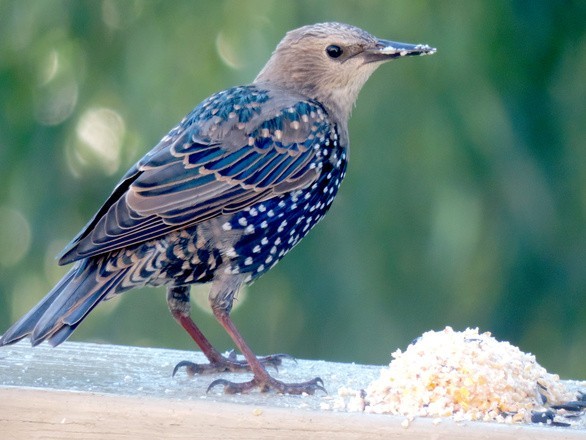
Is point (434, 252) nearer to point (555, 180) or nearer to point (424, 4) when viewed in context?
point (555, 180)

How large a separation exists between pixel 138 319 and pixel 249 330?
45cm

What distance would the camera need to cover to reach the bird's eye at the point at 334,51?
13.1 feet

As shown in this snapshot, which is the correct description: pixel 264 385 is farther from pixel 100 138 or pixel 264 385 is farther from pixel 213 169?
pixel 100 138

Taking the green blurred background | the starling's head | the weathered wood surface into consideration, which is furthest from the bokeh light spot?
the weathered wood surface

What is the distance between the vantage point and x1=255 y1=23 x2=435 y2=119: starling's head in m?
3.98

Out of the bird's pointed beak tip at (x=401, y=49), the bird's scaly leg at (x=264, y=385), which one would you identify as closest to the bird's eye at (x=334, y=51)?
the bird's pointed beak tip at (x=401, y=49)

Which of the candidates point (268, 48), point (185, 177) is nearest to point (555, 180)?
point (268, 48)

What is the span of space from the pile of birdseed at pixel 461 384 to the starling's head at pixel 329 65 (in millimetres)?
1007

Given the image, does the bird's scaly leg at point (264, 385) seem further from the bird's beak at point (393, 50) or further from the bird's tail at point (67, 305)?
the bird's beak at point (393, 50)

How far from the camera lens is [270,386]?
3.42 meters

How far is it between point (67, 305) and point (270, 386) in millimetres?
574

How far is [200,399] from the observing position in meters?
3.08

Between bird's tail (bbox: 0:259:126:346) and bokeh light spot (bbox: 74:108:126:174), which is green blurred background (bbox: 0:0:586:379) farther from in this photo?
bird's tail (bbox: 0:259:126:346)

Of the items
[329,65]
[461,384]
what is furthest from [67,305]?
[329,65]
